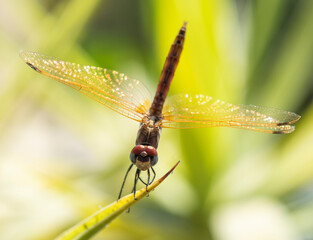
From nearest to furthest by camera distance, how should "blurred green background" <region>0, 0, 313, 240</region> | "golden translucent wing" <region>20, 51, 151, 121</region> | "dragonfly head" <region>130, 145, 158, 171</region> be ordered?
"dragonfly head" <region>130, 145, 158, 171</region>
"golden translucent wing" <region>20, 51, 151, 121</region>
"blurred green background" <region>0, 0, 313, 240</region>

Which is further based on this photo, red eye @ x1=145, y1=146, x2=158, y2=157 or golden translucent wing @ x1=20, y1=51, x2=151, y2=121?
golden translucent wing @ x1=20, y1=51, x2=151, y2=121

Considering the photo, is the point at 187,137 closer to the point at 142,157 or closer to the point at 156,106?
the point at 156,106

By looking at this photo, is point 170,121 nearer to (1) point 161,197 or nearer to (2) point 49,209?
(1) point 161,197

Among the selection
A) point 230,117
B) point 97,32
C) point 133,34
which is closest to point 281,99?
point 230,117

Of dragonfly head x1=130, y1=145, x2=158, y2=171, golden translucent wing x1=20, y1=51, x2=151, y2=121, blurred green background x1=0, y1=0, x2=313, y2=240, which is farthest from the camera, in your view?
blurred green background x1=0, y1=0, x2=313, y2=240

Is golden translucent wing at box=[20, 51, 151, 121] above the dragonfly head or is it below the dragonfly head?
above

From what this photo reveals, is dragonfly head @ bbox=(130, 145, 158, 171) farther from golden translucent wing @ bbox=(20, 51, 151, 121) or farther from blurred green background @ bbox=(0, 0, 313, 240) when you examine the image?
blurred green background @ bbox=(0, 0, 313, 240)

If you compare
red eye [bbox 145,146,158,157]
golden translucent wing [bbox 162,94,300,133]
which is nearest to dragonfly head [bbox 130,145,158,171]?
red eye [bbox 145,146,158,157]

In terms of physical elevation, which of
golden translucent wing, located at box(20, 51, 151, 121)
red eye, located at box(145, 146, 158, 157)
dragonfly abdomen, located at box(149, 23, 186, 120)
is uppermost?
dragonfly abdomen, located at box(149, 23, 186, 120)
